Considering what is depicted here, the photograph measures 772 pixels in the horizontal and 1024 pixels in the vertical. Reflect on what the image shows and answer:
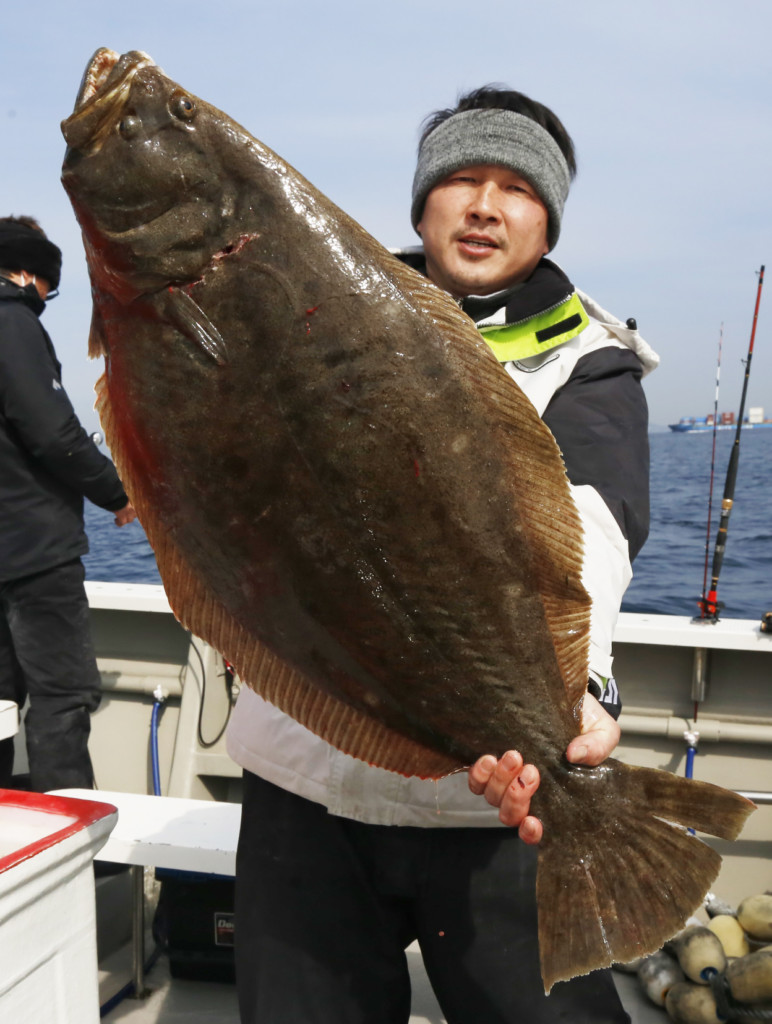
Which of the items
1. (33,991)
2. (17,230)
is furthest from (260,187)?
(17,230)

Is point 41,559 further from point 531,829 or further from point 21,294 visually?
point 531,829

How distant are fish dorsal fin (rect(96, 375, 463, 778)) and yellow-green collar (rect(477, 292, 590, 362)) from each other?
0.87 meters

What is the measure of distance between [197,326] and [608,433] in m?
0.94

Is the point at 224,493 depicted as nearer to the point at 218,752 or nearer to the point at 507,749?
the point at 507,749

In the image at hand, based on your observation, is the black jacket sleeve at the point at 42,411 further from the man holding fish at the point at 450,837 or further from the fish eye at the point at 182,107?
the fish eye at the point at 182,107

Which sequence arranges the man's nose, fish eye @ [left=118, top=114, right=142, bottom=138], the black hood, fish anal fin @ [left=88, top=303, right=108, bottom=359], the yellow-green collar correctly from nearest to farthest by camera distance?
1. fish eye @ [left=118, top=114, right=142, bottom=138]
2. fish anal fin @ [left=88, top=303, right=108, bottom=359]
3. the yellow-green collar
4. the man's nose
5. the black hood

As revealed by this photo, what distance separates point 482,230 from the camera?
85.6 inches

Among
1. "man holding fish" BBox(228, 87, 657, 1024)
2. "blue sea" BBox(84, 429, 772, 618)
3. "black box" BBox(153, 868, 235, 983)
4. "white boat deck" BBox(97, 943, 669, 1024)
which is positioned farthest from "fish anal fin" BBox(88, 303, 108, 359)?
"blue sea" BBox(84, 429, 772, 618)

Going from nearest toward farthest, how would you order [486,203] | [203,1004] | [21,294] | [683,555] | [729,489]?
[486,203], [203,1004], [21,294], [729,489], [683,555]

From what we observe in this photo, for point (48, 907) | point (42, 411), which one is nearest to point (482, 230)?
point (48, 907)

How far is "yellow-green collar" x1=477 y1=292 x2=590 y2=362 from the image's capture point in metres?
2.06

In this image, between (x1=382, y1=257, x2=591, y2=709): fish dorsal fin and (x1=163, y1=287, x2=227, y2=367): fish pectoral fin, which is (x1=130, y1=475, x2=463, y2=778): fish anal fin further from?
(x1=163, y1=287, x2=227, y2=367): fish pectoral fin

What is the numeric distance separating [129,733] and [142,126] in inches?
175

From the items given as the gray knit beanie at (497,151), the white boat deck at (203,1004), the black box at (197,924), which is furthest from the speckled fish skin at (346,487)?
the white boat deck at (203,1004)
